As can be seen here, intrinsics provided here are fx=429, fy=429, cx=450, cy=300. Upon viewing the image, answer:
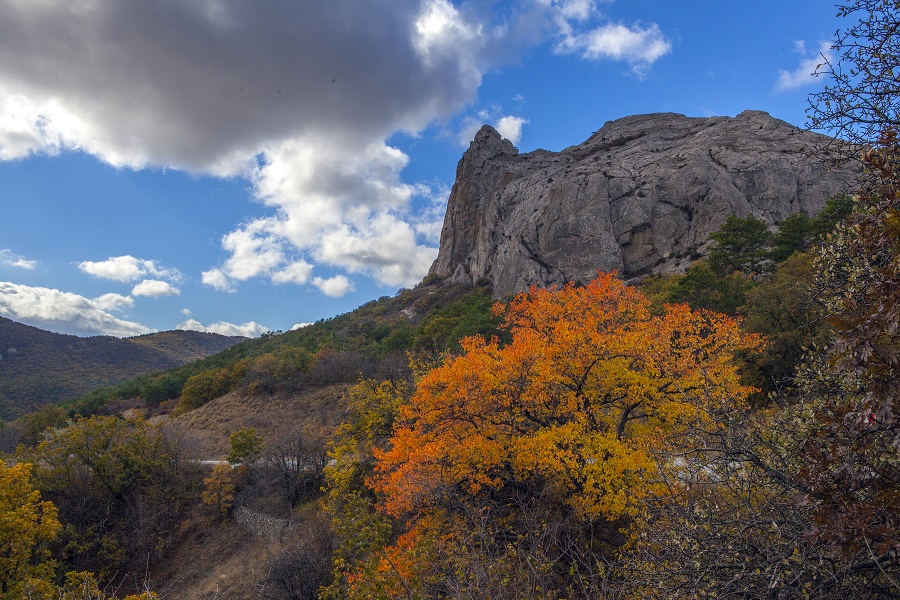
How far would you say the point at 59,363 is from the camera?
91938 millimetres

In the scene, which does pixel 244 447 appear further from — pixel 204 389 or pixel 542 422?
pixel 204 389

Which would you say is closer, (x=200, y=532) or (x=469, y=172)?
(x=200, y=532)

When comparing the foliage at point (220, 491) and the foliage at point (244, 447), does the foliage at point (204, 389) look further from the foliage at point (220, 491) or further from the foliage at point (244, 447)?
the foliage at point (220, 491)

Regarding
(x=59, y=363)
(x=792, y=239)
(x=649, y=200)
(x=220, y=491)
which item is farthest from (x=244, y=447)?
(x=59, y=363)

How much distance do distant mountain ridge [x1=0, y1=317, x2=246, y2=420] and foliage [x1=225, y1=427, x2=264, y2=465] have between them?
5672 centimetres

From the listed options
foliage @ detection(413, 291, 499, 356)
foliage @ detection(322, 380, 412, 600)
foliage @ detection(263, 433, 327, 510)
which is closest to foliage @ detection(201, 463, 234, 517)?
foliage @ detection(263, 433, 327, 510)

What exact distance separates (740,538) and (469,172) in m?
103

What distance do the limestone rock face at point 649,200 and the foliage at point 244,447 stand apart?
125 ft

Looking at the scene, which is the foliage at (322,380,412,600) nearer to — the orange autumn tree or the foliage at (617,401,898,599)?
the orange autumn tree

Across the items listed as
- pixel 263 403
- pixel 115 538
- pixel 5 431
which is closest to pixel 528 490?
pixel 115 538

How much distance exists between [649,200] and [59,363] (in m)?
119

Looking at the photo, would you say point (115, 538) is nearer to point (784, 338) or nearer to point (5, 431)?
Result: point (5, 431)

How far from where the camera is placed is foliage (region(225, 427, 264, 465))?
92.0 ft

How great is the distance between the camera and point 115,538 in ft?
79.0
